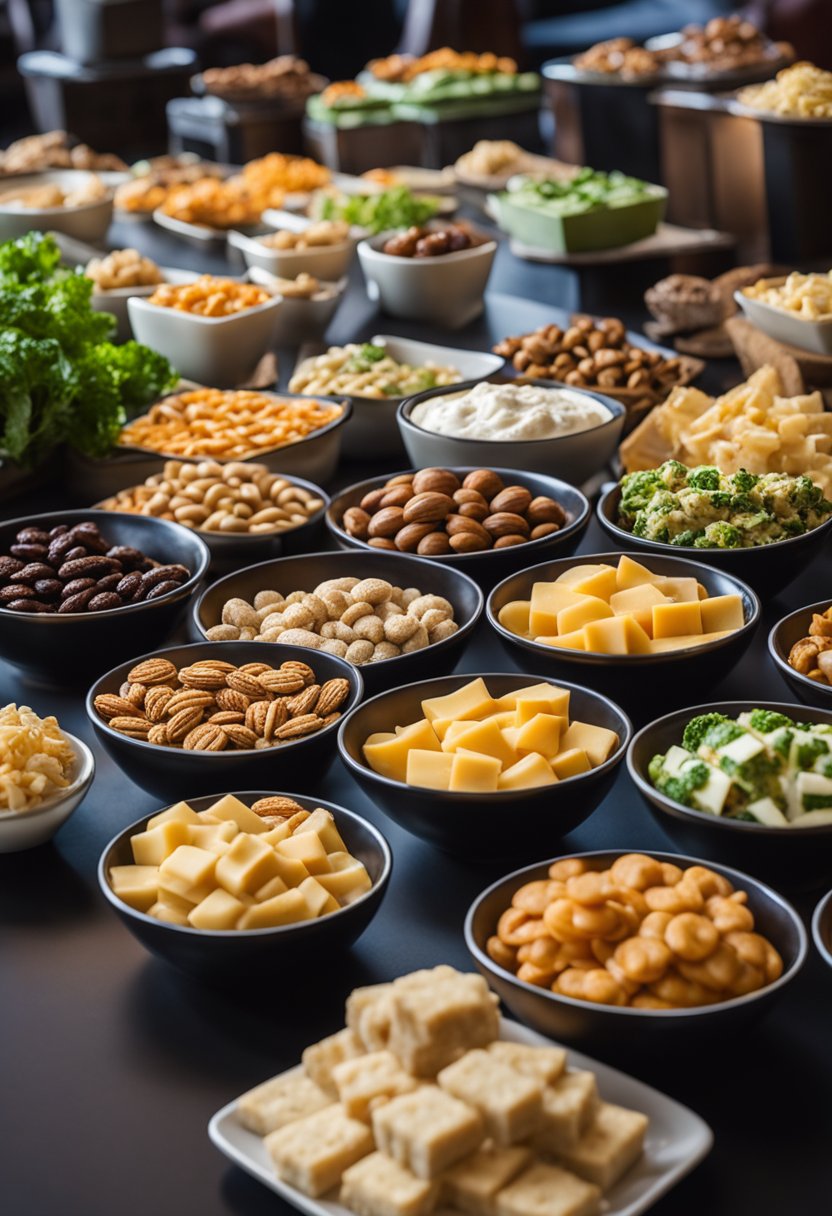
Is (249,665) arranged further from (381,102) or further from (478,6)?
(478,6)

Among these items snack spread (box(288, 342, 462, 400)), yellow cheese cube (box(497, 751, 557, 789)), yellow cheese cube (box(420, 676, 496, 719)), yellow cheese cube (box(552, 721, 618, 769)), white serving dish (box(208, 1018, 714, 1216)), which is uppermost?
snack spread (box(288, 342, 462, 400))

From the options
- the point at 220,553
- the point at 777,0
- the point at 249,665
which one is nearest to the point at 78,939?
the point at 249,665

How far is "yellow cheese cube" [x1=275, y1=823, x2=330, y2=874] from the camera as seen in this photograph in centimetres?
130

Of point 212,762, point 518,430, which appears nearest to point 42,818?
point 212,762

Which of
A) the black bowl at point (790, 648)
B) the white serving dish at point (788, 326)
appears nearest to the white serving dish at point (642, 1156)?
the black bowl at point (790, 648)

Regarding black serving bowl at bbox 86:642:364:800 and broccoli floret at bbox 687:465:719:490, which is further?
broccoli floret at bbox 687:465:719:490

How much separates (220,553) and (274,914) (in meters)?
0.98

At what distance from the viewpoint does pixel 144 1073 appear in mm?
1202

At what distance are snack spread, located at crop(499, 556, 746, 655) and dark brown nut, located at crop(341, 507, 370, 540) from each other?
33 centimetres

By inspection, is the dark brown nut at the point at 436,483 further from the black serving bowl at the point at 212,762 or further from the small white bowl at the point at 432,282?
the small white bowl at the point at 432,282

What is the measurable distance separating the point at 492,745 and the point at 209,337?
5.05 feet

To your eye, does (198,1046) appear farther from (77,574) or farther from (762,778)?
(77,574)

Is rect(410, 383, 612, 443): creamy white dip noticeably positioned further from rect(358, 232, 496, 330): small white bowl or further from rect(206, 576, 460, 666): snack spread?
rect(358, 232, 496, 330): small white bowl

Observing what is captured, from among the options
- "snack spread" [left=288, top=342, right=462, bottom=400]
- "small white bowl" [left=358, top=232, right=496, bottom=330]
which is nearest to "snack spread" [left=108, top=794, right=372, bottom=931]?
"snack spread" [left=288, top=342, right=462, bottom=400]
